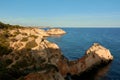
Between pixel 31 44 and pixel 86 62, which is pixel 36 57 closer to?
pixel 31 44

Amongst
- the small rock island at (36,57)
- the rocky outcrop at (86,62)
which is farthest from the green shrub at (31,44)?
the rocky outcrop at (86,62)

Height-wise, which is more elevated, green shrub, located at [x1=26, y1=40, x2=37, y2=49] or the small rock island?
green shrub, located at [x1=26, y1=40, x2=37, y2=49]

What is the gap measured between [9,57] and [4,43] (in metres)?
11.6

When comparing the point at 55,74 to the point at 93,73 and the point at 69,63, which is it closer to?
the point at 69,63

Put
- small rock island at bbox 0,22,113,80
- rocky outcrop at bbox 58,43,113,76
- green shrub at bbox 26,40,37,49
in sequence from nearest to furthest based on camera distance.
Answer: small rock island at bbox 0,22,113,80 < green shrub at bbox 26,40,37,49 < rocky outcrop at bbox 58,43,113,76

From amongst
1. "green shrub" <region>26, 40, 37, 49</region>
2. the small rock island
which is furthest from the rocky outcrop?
"green shrub" <region>26, 40, 37, 49</region>

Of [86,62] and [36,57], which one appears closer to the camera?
[36,57]

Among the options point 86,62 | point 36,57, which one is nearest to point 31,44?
point 36,57

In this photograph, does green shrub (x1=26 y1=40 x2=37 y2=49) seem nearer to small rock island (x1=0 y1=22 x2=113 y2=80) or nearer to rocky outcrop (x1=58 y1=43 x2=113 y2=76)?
small rock island (x1=0 y1=22 x2=113 y2=80)

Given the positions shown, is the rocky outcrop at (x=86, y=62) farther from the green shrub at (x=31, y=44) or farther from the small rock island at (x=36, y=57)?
the green shrub at (x=31, y=44)

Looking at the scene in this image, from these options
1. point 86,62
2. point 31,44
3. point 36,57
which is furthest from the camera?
point 86,62

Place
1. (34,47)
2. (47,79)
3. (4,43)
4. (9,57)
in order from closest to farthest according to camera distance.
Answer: (47,79)
(9,57)
(34,47)
(4,43)

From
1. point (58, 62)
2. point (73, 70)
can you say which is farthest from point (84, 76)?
point (58, 62)

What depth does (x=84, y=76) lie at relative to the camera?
61.7 metres
